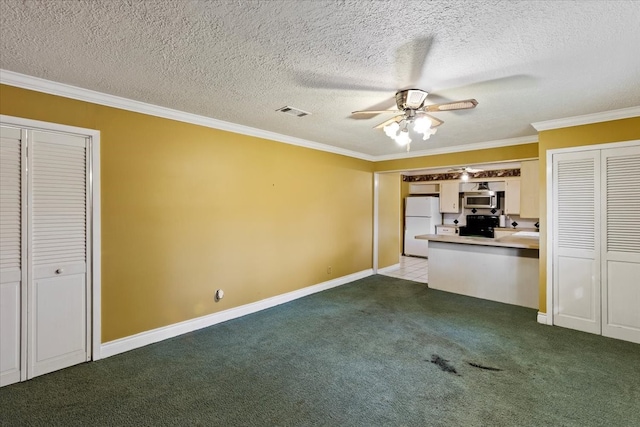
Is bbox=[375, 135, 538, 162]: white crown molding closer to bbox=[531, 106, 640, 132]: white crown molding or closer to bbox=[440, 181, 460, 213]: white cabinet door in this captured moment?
bbox=[531, 106, 640, 132]: white crown molding

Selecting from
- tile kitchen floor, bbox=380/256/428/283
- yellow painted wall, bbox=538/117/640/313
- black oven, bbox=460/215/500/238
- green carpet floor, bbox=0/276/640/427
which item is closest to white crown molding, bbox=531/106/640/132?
yellow painted wall, bbox=538/117/640/313

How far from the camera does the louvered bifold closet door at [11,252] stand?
241 centimetres

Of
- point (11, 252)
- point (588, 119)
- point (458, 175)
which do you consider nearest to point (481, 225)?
point (458, 175)

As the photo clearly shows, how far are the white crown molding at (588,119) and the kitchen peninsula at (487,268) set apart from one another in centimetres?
165

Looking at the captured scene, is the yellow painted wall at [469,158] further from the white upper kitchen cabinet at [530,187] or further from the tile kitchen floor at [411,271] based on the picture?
the tile kitchen floor at [411,271]

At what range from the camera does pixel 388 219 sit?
264 inches

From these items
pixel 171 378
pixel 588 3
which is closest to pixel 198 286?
pixel 171 378

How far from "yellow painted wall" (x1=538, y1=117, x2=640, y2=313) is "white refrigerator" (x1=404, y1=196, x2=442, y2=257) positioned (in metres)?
4.55

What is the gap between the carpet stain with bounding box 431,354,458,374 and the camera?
2660mm

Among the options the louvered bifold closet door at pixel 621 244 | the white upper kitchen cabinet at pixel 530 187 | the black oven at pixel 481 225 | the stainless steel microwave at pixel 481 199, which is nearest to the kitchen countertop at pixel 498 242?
the white upper kitchen cabinet at pixel 530 187

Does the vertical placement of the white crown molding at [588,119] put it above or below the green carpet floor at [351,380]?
above

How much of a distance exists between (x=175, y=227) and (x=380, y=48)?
9.05 feet

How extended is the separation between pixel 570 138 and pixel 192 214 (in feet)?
15.0

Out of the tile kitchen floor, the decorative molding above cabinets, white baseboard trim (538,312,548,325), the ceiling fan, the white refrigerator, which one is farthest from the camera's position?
the white refrigerator
